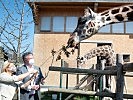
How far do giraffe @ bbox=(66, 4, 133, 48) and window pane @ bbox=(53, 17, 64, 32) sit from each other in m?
15.6

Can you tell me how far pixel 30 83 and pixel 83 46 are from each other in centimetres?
1382

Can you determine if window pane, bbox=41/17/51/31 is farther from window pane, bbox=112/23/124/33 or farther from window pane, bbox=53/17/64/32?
window pane, bbox=112/23/124/33

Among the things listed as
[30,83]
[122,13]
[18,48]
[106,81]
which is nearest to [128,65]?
[122,13]

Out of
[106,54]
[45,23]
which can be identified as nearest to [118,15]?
[106,54]

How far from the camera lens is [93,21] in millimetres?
4578

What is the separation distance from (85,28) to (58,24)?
16.2m

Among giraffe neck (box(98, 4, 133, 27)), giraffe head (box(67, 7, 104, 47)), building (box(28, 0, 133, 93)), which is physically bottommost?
giraffe head (box(67, 7, 104, 47))

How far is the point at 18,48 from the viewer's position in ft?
48.8

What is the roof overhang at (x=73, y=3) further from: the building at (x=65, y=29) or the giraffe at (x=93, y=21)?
the giraffe at (x=93, y=21)

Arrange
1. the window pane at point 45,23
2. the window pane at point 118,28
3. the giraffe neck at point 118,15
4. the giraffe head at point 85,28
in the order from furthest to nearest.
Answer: the window pane at point 45,23
the window pane at point 118,28
the giraffe neck at point 118,15
the giraffe head at point 85,28

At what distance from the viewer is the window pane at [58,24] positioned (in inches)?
808

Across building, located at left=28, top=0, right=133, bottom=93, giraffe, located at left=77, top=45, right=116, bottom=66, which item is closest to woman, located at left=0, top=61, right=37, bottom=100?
giraffe, located at left=77, top=45, right=116, bottom=66

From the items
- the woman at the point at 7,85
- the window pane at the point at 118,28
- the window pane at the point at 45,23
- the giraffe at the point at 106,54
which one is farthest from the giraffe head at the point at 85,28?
the window pane at the point at 45,23

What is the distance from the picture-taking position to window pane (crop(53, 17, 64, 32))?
67.4 ft
